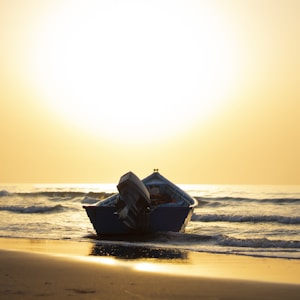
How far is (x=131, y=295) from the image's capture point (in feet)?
28.4

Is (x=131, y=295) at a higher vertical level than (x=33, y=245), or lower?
lower

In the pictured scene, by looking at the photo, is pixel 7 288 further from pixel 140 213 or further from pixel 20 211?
pixel 20 211

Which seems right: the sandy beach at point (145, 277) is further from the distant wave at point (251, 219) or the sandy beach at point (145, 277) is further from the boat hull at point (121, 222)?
the distant wave at point (251, 219)

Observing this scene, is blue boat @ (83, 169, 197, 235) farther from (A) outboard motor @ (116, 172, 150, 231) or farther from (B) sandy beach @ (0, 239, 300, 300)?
(B) sandy beach @ (0, 239, 300, 300)

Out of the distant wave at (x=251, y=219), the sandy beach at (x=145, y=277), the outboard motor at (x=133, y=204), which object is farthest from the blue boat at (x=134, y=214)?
the distant wave at (x=251, y=219)

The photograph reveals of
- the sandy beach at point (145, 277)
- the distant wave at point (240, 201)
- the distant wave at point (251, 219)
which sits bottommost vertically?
the sandy beach at point (145, 277)

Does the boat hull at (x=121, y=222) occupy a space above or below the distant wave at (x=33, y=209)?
below

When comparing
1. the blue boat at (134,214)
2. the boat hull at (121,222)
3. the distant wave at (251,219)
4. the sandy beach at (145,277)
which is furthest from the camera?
the distant wave at (251,219)

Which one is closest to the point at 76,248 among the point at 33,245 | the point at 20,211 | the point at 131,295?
the point at 33,245

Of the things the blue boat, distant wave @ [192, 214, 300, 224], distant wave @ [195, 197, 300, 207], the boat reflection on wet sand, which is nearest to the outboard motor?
the blue boat

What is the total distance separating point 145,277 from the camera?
10656mm

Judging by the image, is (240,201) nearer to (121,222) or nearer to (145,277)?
(121,222)

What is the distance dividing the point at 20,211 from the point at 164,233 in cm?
2460

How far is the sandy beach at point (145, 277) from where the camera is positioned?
350 inches
